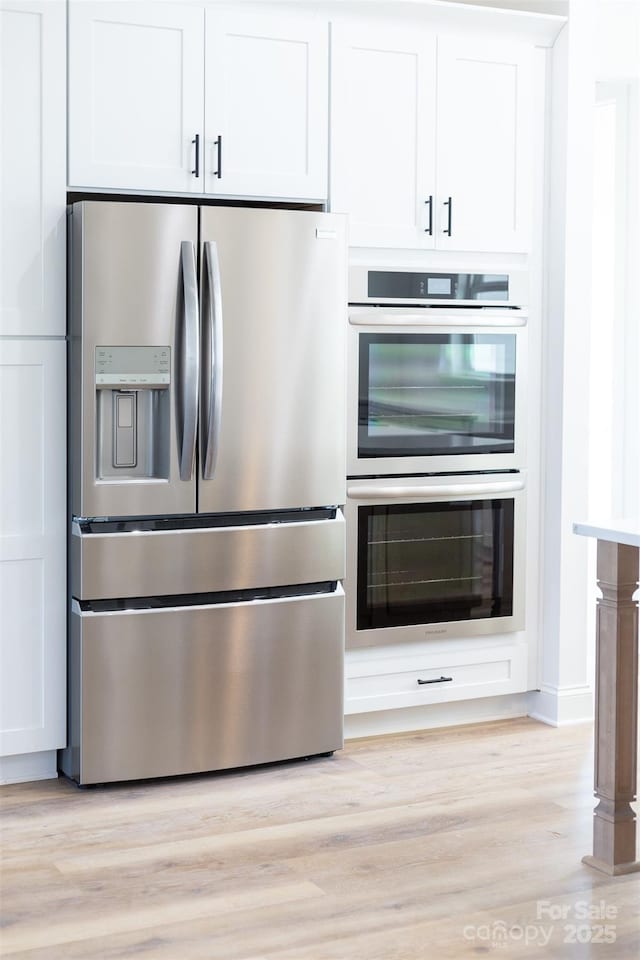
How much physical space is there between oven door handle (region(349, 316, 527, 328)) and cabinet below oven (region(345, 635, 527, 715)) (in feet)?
3.49

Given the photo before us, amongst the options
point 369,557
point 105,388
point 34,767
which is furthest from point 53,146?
point 34,767

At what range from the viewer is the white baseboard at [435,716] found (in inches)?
154

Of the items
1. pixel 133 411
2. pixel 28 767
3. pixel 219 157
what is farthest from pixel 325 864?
pixel 219 157

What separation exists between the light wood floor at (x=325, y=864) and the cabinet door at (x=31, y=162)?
1.41m

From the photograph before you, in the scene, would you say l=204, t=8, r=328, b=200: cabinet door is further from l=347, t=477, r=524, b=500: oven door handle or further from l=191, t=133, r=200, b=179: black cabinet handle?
l=347, t=477, r=524, b=500: oven door handle

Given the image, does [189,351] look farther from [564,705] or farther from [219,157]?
[564,705]

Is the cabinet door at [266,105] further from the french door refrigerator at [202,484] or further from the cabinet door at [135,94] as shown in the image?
the french door refrigerator at [202,484]

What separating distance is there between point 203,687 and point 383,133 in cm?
183

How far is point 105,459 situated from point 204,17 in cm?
134

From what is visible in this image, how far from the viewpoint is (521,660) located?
4.13 metres

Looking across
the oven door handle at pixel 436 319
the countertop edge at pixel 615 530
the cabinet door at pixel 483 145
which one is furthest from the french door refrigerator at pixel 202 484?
the countertop edge at pixel 615 530

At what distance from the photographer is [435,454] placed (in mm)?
3873

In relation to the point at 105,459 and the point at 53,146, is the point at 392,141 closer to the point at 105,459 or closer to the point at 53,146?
the point at 53,146

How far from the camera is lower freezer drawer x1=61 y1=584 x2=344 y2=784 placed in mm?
3344
